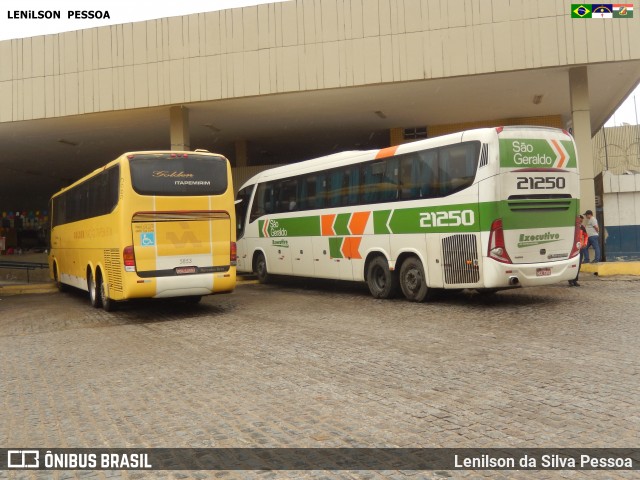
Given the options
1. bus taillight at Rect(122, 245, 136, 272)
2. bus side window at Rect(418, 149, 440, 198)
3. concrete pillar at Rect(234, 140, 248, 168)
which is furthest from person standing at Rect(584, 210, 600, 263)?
concrete pillar at Rect(234, 140, 248, 168)

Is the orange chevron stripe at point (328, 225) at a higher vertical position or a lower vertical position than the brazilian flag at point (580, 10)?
lower

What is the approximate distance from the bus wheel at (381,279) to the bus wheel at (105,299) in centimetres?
569

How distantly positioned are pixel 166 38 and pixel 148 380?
50.0 ft

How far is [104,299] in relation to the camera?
13539 millimetres

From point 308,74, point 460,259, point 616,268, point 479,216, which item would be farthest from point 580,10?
point 460,259

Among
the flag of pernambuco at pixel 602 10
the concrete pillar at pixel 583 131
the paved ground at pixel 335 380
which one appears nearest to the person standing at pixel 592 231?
the concrete pillar at pixel 583 131

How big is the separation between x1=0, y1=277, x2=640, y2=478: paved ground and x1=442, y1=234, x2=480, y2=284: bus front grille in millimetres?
647

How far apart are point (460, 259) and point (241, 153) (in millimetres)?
19241

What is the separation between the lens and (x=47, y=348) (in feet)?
29.9

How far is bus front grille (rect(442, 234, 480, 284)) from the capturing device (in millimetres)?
11281

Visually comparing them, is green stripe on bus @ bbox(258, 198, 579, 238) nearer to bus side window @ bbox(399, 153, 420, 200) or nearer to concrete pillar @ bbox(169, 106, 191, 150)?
bus side window @ bbox(399, 153, 420, 200)

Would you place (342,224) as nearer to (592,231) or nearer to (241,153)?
(592,231)

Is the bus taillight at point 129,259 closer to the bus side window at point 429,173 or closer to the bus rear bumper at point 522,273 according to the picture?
the bus side window at point 429,173

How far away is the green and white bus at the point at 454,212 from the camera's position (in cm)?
1103
